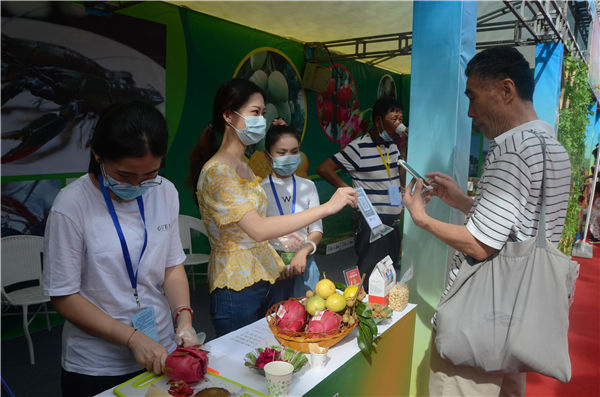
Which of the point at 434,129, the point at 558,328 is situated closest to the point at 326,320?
the point at 558,328

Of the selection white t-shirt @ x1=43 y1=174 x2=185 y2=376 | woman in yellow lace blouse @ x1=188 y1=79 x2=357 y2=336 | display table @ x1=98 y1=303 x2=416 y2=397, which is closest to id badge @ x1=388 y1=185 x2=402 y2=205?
display table @ x1=98 y1=303 x2=416 y2=397

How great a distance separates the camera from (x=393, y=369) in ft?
6.29

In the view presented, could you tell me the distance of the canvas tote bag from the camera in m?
1.39

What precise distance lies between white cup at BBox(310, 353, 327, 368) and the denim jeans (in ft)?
1.76

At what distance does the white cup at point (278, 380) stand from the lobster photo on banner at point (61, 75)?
142 inches

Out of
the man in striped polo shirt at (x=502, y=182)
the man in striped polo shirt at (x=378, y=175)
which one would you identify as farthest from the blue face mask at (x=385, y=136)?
the man in striped polo shirt at (x=502, y=182)

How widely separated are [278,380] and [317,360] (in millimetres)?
241

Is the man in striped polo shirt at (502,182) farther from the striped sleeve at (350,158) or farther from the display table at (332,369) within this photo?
the striped sleeve at (350,158)

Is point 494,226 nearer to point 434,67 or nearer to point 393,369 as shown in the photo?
point 393,369

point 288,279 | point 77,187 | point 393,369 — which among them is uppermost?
point 77,187

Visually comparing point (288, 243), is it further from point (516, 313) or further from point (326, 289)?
point (516, 313)

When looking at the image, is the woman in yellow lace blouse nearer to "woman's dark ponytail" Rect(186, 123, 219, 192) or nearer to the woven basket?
"woman's dark ponytail" Rect(186, 123, 219, 192)

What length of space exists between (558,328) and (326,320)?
0.78m

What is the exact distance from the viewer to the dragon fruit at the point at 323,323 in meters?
1.48
